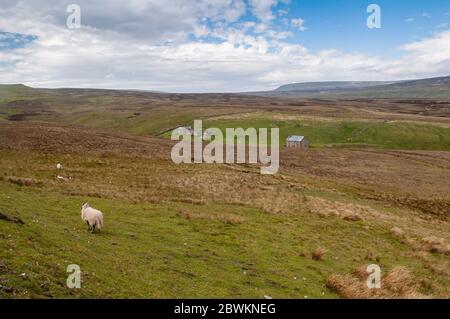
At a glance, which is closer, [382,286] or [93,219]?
[382,286]

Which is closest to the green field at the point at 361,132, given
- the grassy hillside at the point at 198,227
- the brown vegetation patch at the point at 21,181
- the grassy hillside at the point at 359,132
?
the grassy hillside at the point at 359,132

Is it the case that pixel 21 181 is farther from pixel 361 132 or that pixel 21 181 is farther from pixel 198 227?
pixel 361 132

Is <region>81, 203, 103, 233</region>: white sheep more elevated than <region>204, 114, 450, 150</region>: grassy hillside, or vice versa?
<region>204, 114, 450, 150</region>: grassy hillside

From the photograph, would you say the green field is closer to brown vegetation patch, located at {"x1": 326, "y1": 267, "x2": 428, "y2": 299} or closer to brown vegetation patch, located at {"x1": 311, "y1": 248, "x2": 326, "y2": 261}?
brown vegetation patch, located at {"x1": 311, "y1": 248, "x2": 326, "y2": 261}

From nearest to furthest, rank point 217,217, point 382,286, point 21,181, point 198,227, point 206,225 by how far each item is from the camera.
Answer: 1. point 382,286
2. point 198,227
3. point 206,225
4. point 217,217
5. point 21,181

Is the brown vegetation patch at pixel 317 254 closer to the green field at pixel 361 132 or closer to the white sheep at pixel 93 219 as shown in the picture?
the white sheep at pixel 93 219

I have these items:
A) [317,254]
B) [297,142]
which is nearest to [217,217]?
[317,254]

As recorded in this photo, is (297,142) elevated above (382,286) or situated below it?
above

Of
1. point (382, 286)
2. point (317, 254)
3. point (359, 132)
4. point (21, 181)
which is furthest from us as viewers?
point (359, 132)

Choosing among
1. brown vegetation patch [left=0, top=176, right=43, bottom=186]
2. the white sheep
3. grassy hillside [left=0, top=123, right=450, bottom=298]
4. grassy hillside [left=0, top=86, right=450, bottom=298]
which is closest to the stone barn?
grassy hillside [left=0, top=86, right=450, bottom=298]

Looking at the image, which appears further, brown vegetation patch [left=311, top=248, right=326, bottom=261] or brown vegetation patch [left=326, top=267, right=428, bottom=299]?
brown vegetation patch [left=311, top=248, right=326, bottom=261]
